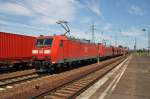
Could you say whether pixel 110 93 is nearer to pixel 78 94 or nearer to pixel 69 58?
pixel 78 94

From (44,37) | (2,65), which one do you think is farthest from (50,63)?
(2,65)

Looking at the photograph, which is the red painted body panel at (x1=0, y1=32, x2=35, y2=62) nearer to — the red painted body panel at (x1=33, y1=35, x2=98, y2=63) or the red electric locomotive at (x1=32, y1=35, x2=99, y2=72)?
the red electric locomotive at (x1=32, y1=35, x2=99, y2=72)

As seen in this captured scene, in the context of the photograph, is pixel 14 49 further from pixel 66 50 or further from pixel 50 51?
pixel 66 50

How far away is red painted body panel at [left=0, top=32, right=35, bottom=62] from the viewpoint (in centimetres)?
2233

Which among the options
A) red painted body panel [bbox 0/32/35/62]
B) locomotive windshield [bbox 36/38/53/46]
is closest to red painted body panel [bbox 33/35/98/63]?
locomotive windshield [bbox 36/38/53/46]

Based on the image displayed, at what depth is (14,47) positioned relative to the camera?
24.0m

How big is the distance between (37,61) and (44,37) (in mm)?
2275

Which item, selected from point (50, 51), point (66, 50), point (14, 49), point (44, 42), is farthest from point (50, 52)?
point (14, 49)

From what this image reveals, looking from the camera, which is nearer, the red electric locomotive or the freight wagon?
the red electric locomotive

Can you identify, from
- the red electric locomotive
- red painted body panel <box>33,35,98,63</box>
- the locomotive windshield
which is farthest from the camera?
the locomotive windshield

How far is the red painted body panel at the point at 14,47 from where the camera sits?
73.3 ft

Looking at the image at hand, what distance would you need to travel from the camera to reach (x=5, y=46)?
22578mm

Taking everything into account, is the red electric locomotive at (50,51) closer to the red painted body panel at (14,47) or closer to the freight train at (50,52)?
the freight train at (50,52)

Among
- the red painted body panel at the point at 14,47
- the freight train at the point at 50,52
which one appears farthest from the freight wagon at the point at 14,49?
the freight train at the point at 50,52
